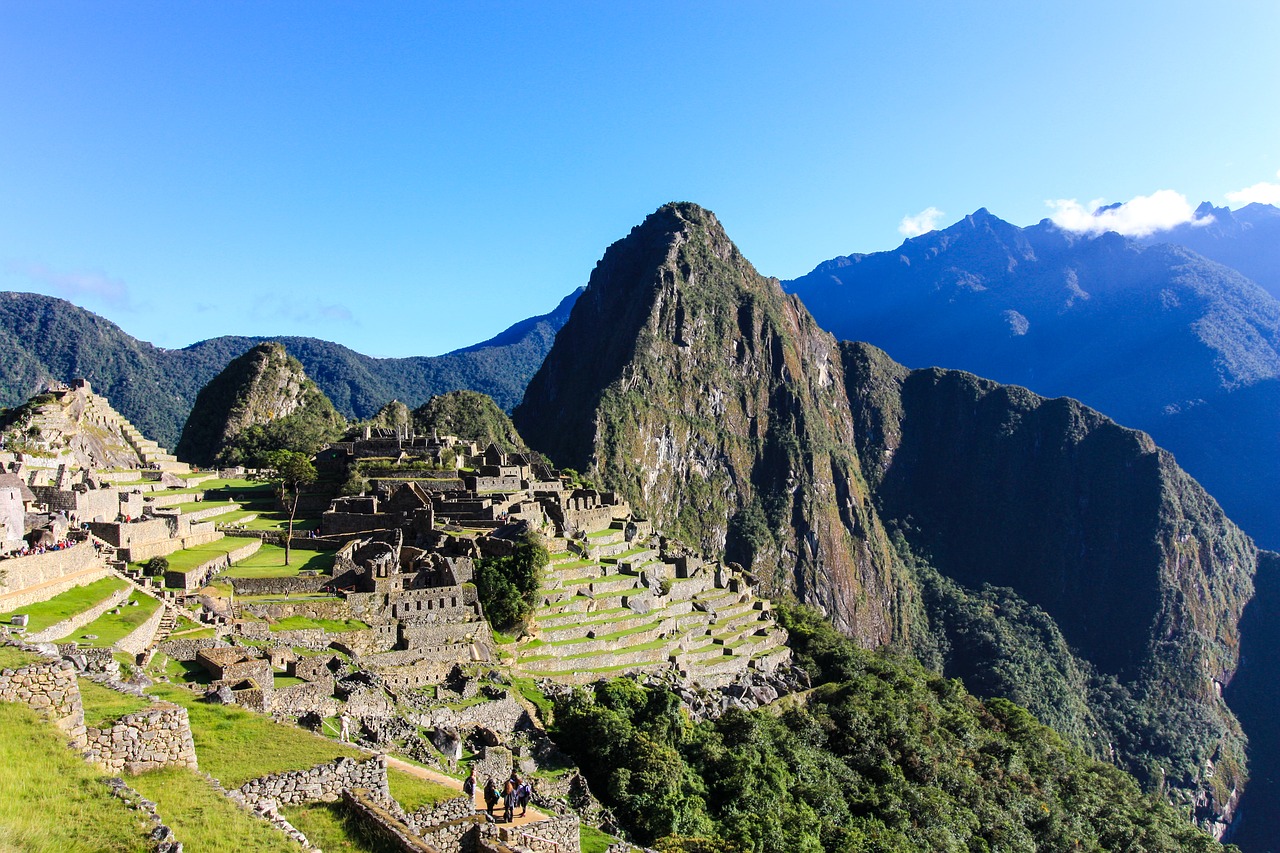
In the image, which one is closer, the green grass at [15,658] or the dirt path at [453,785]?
the green grass at [15,658]

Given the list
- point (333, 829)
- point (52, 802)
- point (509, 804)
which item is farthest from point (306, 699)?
point (52, 802)

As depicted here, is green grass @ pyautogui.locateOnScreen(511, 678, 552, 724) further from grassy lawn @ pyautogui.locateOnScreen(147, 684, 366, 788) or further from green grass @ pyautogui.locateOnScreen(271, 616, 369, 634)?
grassy lawn @ pyautogui.locateOnScreen(147, 684, 366, 788)

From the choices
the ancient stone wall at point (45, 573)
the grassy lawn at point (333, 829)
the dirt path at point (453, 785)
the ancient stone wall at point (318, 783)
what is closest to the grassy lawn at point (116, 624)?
the ancient stone wall at point (45, 573)

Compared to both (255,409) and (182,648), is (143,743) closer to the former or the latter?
(182,648)

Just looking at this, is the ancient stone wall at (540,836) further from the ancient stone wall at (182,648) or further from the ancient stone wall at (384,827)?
the ancient stone wall at (182,648)

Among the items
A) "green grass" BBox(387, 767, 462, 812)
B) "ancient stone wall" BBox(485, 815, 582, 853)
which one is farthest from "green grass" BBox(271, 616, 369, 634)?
"ancient stone wall" BBox(485, 815, 582, 853)

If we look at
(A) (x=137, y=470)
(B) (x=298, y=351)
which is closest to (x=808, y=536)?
(B) (x=298, y=351)

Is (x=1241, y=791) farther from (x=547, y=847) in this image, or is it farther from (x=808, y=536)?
(x=547, y=847)
